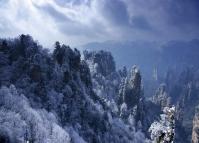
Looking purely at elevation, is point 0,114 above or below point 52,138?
above

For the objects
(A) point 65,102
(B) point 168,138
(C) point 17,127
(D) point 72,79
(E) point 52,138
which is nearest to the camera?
(B) point 168,138

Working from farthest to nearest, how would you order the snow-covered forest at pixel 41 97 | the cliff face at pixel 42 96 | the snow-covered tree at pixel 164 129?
the cliff face at pixel 42 96
the snow-covered forest at pixel 41 97
the snow-covered tree at pixel 164 129

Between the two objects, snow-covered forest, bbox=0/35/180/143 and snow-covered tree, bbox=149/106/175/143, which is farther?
snow-covered forest, bbox=0/35/180/143

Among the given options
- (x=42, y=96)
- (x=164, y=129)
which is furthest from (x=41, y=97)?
(x=164, y=129)

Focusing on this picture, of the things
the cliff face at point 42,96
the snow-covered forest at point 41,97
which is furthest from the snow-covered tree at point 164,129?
the cliff face at point 42,96

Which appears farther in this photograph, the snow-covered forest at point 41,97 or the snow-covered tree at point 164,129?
the snow-covered forest at point 41,97

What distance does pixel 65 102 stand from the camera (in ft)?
591

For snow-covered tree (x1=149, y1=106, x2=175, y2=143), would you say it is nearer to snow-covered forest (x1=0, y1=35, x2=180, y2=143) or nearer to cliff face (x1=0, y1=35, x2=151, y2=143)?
snow-covered forest (x1=0, y1=35, x2=180, y2=143)

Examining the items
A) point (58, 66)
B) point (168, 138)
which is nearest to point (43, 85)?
point (58, 66)

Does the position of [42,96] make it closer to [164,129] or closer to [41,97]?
[41,97]

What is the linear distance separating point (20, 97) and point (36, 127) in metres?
20.1

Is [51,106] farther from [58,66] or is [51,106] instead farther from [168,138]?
[168,138]

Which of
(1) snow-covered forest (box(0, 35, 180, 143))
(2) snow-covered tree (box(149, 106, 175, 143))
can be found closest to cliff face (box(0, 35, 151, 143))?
(1) snow-covered forest (box(0, 35, 180, 143))

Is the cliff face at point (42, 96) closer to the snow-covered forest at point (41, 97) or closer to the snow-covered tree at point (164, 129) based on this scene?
the snow-covered forest at point (41, 97)
